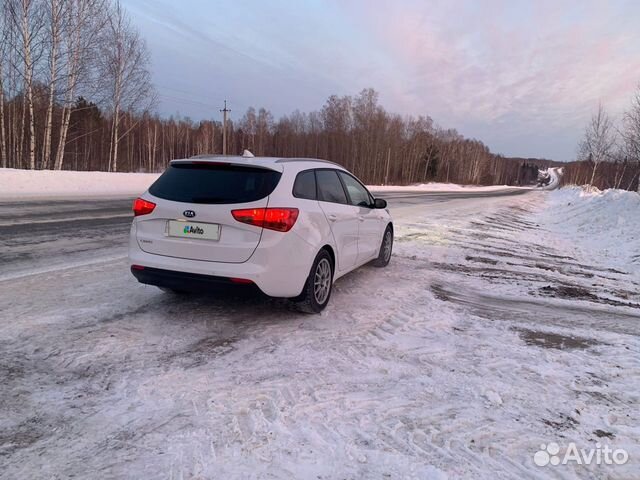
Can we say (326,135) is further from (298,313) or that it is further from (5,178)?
(298,313)

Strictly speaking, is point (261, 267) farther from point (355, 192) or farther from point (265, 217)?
point (355, 192)

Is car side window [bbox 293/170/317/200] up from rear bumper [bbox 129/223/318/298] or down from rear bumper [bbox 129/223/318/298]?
up

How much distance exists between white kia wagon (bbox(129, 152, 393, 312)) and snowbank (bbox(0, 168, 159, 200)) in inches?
484

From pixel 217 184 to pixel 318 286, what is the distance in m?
1.48

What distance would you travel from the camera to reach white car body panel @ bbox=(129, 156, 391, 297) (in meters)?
3.80

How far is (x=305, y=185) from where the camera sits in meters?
4.43

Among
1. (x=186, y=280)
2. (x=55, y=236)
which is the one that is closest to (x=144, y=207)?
(x=186, y=280)

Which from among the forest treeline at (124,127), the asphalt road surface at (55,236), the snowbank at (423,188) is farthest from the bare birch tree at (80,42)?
the snowbank at (423,188)

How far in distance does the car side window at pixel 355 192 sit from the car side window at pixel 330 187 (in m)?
0.22

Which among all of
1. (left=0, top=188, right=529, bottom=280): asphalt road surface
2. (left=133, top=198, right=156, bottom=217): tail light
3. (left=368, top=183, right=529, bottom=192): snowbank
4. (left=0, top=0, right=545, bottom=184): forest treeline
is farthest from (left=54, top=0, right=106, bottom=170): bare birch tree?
(left=133, top=198, right=156, bottom=217): tail light

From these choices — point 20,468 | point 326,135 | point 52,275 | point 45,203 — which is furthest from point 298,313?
point 326,135

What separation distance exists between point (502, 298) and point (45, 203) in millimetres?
12723

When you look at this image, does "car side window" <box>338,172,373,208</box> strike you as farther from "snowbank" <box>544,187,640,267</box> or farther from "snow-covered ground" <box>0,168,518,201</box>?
"snow-covered ground" <box>0,168,518,201</box>

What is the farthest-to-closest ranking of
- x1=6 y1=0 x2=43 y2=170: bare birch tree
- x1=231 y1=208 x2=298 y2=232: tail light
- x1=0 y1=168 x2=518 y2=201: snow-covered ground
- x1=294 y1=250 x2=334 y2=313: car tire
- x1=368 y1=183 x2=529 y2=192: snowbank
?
x1=368 y1=183 x2=529 y2=192: snowbank, x1=6 y1=0 x2=43 y2=170: bare birch tree, x1=0 y1=168 x2=518 y2=201: snow-covered ground, x1=294 y1=250 x2=334 y2=313: car tire, x1=231 y1=208 x2=298 y2=232: tail light
